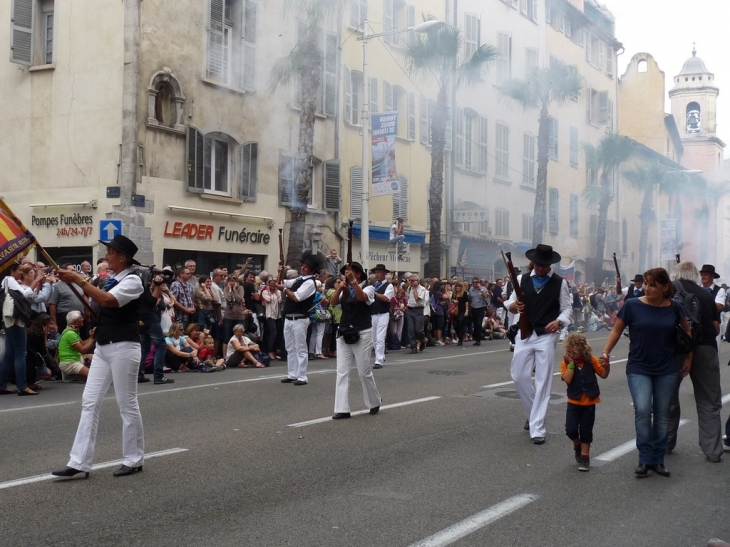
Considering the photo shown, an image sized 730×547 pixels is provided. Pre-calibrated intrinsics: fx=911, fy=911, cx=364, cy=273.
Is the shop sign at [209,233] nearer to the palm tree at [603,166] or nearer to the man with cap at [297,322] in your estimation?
the man with cap at [297,322]

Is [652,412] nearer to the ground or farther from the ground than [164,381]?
farther from the ground

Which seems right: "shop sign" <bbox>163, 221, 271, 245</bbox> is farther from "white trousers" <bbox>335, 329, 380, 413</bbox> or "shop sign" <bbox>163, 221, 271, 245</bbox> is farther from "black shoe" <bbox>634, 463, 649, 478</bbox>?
"black shoe" <bbox>634, 463, 649, 478</bbox>

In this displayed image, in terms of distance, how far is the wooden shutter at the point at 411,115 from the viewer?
1211 inches

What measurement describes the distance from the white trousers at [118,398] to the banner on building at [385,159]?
16633 millimetres

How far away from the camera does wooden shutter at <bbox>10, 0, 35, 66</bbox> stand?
2095cm

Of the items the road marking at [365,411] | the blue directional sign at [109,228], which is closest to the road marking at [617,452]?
the road marking at [365,411]

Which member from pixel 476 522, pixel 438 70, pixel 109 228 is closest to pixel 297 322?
pixel 109 228

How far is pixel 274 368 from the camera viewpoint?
15.5m

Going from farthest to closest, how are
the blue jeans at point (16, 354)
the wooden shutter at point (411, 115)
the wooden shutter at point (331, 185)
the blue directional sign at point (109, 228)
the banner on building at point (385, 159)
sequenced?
1. the wooden shutter at point (411, 115)
2. the wooden shutter at point (331, 185)
3. the banner on building at point (385, 159)
4. the blue directional sign at point (109, 228)
5. the blue jeans at point (16, 354)

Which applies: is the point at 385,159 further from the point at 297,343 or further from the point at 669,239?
the point at 669,239

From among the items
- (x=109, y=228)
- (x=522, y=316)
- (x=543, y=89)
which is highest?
(x=543, y=89)

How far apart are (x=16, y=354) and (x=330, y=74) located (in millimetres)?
16520

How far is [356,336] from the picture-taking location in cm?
960

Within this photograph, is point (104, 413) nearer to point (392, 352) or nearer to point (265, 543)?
point (265, 543)
